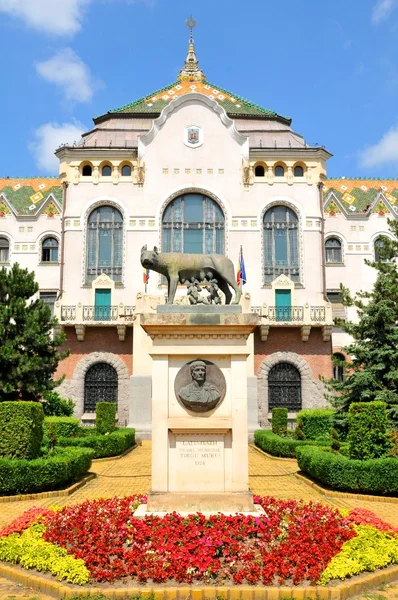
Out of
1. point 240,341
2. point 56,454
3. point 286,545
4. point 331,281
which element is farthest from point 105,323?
point 286,545

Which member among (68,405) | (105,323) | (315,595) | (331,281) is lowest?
(315,595)

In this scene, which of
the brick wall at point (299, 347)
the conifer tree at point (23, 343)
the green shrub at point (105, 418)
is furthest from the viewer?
the brick wall at point (299, 347)

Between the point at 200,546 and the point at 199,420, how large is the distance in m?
2.37

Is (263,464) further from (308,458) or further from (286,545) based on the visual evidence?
(286,545)

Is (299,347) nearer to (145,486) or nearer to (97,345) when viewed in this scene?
(97,345)

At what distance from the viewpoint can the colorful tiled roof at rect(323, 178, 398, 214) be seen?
40469 mm

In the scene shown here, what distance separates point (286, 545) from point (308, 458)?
844cm

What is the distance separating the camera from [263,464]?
833 inches

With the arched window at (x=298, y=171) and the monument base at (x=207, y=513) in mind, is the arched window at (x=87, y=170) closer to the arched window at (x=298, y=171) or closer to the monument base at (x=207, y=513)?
the arched window at (x=298, y=171)

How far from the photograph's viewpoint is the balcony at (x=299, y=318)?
3450 centimetres

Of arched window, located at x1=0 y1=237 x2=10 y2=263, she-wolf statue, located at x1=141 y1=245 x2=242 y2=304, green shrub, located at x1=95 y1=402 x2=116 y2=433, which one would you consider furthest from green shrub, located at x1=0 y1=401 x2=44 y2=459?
arched window, located at x1=0 y1=237 x2=10 y2=263

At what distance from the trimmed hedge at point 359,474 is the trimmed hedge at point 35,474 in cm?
691

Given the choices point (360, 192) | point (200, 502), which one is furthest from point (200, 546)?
point (360, 192)

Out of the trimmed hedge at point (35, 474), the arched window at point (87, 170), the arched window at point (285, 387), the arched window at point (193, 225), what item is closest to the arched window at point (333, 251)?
the arched window at point (193, 225)
